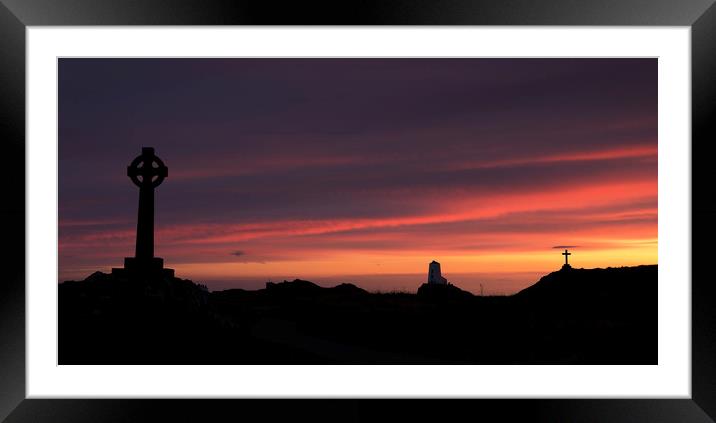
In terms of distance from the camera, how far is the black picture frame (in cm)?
243

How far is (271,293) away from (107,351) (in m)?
2.86

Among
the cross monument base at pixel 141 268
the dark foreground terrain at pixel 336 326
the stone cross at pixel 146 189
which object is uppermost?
the stone cross at pixel 146 189

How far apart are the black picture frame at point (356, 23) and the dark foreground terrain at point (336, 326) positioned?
309 cm

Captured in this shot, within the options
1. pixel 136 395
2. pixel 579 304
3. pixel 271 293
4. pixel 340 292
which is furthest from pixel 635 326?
pixel 136 395

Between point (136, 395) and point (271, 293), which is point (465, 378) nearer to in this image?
point (136, 395)

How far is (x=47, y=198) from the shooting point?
8.74ft

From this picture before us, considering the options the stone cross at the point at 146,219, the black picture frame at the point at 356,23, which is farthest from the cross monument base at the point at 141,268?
the black picture frame at the point at 356,23

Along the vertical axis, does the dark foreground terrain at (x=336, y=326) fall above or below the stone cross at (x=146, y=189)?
below

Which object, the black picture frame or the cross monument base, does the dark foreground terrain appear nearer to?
the cross monument base

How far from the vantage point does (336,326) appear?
7566mm

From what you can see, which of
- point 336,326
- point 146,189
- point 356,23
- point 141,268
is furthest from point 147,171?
point 356,23

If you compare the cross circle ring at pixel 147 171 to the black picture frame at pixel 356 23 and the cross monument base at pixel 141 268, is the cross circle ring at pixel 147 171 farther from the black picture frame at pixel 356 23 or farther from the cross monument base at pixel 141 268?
the black picture frame at pixel 356 23

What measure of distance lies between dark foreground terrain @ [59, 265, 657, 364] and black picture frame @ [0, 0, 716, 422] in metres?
3.09

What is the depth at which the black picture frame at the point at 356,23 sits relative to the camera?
2430mm
